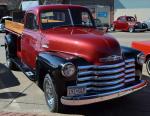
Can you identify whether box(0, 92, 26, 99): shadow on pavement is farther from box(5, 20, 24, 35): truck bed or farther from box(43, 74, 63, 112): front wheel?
box(5, 20, 24, 35): truck bed

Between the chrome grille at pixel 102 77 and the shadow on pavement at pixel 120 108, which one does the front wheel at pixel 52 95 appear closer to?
the shadow on pavement at pixel 120 108

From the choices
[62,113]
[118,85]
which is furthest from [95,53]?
[62,113]

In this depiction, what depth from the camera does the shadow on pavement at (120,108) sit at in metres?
7.40

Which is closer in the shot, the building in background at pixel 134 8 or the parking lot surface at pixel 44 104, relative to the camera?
the parking lot surface at pixel 44 104

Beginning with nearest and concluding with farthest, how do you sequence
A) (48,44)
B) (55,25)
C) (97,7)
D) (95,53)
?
(95,53), (48,44), (55,25), (97,7)

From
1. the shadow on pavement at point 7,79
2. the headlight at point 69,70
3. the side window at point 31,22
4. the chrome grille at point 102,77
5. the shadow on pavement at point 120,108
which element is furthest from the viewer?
the shadow on pavement at point 7,79

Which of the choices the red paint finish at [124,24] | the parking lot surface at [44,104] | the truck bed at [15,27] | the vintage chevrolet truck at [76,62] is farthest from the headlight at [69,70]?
the red paint finish at [124,24]

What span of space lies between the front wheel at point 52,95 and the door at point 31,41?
4.24 ft

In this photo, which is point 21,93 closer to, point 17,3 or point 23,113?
point 23,113

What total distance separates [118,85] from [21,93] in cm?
266

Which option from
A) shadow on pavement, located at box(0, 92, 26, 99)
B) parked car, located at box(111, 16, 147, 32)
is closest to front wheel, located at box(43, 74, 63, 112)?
shadow on pavement, located at box(0, 92, 26, 99)

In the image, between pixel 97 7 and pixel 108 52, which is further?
pixel 97 7

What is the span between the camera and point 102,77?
278 inches

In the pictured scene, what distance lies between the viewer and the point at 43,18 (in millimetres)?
8969
